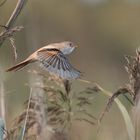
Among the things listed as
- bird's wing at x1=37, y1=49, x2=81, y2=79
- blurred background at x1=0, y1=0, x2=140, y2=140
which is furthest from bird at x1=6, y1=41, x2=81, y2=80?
blurred background at x1=0, y1=0, x2=140, y2=140

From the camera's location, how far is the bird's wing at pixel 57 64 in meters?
2.77

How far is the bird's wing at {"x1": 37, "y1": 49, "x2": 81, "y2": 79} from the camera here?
2.77m

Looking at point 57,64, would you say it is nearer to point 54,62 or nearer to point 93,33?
point 54,62

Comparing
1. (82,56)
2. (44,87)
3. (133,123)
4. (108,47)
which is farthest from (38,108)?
(108,47)

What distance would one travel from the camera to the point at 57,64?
2885 millimetres

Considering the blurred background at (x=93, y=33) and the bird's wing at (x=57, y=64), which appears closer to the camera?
the bird's wing at (x=57, y=64)

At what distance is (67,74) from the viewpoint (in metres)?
2.77

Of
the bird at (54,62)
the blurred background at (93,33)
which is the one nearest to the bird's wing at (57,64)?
the bird at (54,62)

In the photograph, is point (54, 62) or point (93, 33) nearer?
point (54, 62)

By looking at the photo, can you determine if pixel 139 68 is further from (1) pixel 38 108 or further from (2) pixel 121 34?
(2) pixel 121 34

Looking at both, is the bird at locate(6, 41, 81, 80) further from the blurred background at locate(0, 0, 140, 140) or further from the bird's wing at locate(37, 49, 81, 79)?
the blurred background at locate(0, 0, 140, 140)

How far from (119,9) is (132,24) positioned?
2.12m

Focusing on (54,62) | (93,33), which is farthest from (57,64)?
(93,33)

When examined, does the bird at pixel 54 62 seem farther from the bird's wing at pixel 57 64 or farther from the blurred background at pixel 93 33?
the blurred background at pixel 93 33
